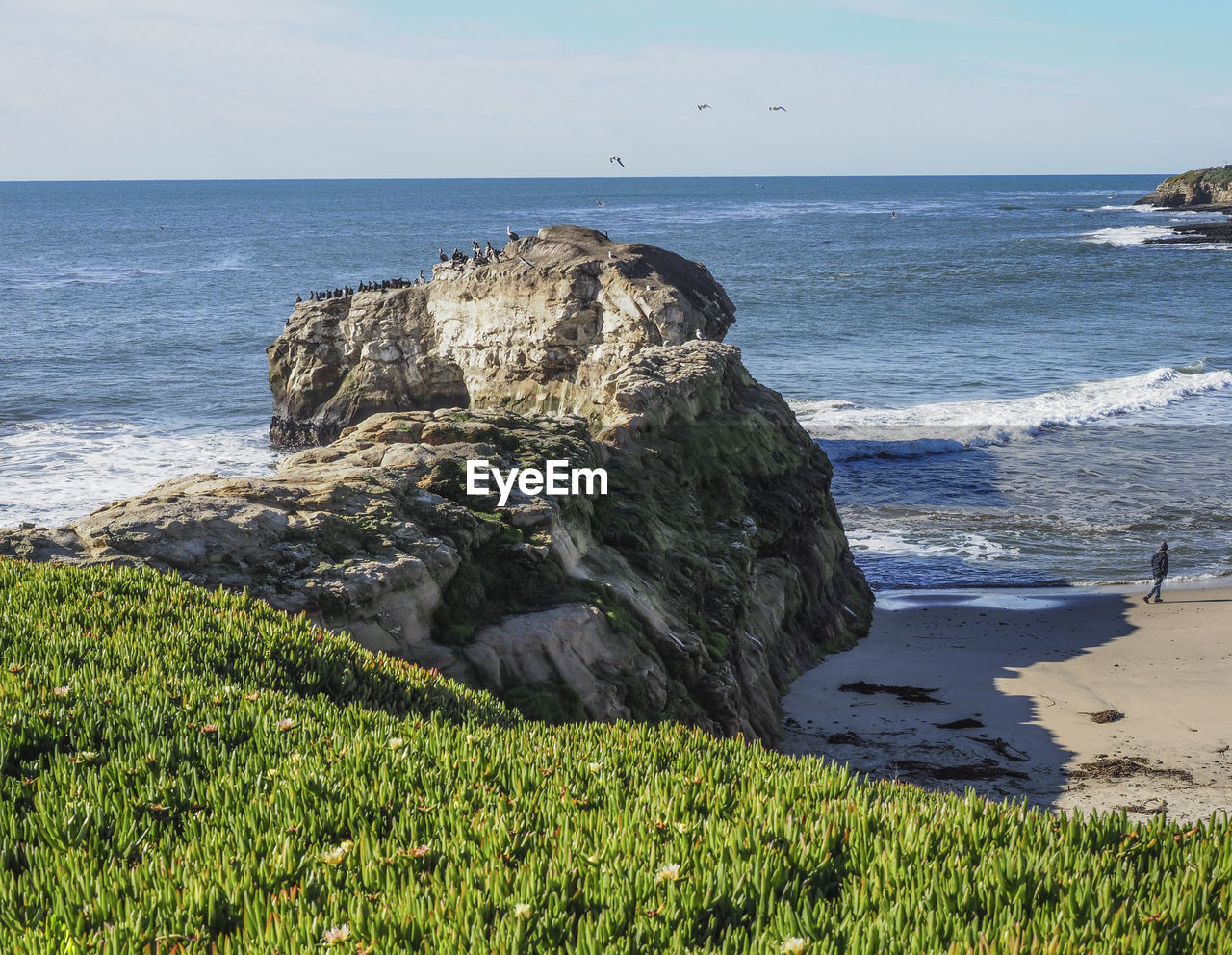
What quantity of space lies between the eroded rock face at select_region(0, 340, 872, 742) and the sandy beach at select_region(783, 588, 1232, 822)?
4.36 ft

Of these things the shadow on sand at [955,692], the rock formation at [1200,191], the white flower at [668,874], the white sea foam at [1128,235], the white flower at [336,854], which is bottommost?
the shadow on sand at [955,692]

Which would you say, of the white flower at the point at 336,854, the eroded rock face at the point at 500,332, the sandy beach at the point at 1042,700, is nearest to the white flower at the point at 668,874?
the white flower at the point at 336,854

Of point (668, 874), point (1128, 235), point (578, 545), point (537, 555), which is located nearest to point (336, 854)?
point (668, 874)

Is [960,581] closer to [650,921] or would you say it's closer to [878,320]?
[650,921]

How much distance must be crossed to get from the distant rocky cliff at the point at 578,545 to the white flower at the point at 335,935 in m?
7.54

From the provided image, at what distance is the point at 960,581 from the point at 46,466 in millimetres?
31215

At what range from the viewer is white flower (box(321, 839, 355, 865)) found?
18.1 feet

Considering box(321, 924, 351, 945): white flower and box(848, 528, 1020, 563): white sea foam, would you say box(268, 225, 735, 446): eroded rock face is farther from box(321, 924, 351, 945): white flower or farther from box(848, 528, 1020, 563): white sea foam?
box(321, 924, 351, 945): white flower

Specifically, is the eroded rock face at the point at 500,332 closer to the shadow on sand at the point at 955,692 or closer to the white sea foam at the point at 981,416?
the shadow on sand at the point at 955,692

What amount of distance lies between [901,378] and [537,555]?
44875 millimetres

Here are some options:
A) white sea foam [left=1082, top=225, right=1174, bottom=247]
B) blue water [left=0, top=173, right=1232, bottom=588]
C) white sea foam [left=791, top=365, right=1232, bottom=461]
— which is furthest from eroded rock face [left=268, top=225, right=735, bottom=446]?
white sea foam [left=1082, top=225, right=1174, bottom=247]

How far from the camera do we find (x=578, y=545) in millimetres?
15984

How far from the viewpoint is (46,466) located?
38781mm

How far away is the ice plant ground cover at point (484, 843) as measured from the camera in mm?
4789
